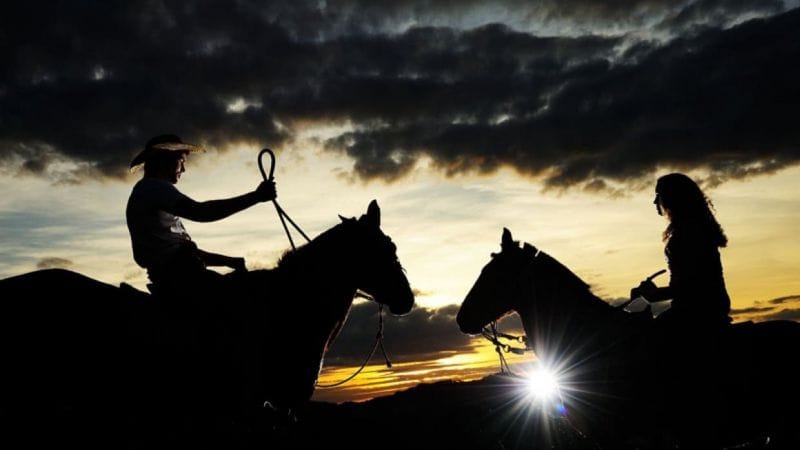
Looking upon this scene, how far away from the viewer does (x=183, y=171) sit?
283 inches

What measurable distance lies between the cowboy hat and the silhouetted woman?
6.46 meters

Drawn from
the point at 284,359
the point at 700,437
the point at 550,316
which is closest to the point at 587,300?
the point at 550,316

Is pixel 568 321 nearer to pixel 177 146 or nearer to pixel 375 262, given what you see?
pixel 375 262

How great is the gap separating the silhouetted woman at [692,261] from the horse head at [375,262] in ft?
11.5

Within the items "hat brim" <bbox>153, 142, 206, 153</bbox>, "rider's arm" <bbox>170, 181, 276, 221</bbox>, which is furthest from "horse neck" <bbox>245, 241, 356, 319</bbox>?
"hat brim" <bbox>153, 142, 206, 153</bbox>

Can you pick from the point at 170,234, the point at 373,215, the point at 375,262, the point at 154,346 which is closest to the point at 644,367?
the point at 375,262

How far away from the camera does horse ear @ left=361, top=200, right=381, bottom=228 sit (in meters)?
7.79

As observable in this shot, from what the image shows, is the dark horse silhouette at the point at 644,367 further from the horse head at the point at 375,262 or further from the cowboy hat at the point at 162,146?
the cowboy hat at the point at 162,146

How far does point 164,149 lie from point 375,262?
3.02 m

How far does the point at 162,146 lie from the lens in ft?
22.3

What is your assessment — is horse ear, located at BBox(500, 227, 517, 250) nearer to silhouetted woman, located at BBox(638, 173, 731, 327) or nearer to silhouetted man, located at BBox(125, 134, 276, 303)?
silhouetted woman, located at BBox(638, 173, 731, 327)

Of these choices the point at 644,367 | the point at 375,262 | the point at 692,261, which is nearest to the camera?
the point at 692,261

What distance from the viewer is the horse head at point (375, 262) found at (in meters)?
7.60

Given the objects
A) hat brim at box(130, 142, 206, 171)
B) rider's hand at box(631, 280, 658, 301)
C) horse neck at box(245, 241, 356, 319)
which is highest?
hat brim at box(130, 142, 206, 171)
